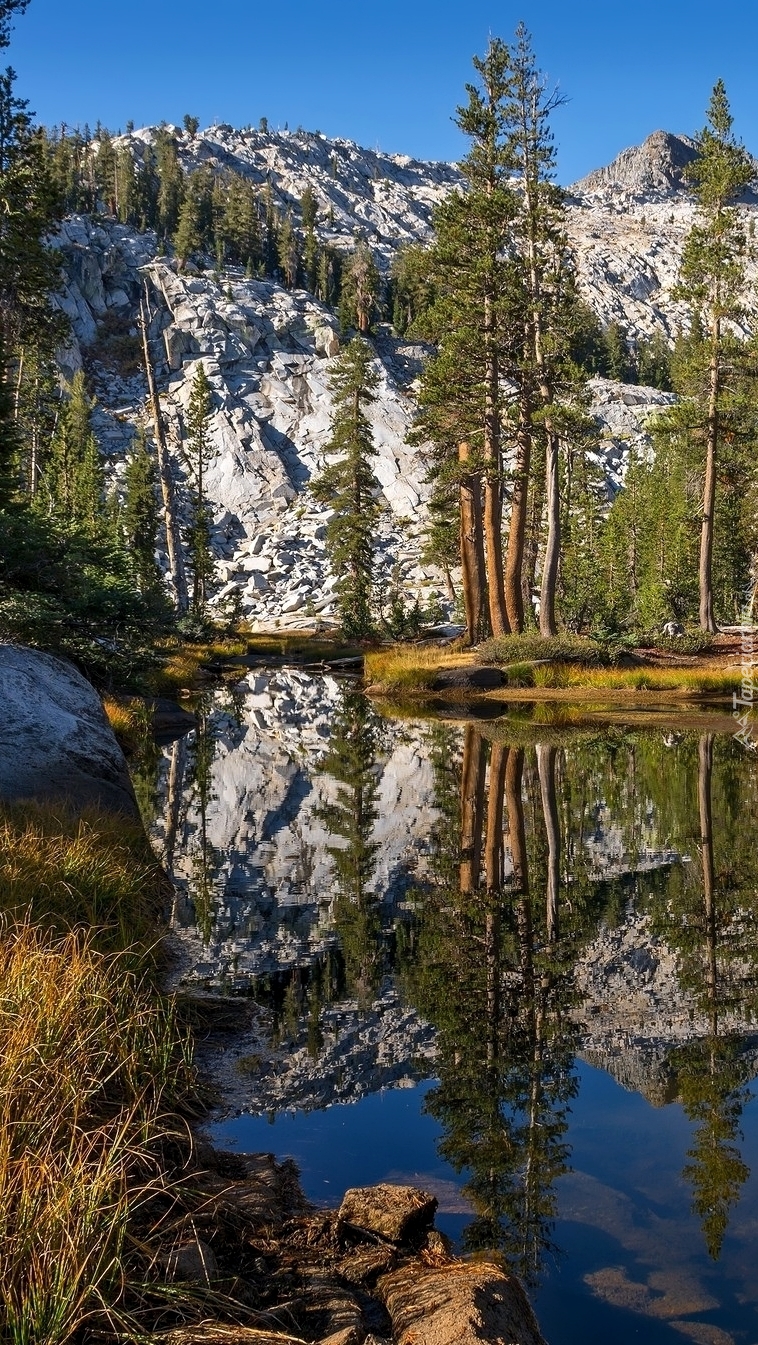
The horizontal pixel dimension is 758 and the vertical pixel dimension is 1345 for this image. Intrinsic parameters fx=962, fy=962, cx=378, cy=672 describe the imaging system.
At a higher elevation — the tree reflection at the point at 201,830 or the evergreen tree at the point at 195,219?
the evergreen tree at the point at 195,219

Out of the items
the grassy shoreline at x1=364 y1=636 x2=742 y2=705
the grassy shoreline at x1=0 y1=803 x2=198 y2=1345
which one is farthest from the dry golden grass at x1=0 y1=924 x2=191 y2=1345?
the grassy shoreline at x1=364 y1=636 x2=742 y2=705

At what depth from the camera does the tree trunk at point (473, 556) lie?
102 ft

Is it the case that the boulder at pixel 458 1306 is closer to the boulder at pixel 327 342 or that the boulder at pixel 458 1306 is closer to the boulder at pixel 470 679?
the boulder at pixel 470 679

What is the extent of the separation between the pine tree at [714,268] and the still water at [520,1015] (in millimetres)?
21124

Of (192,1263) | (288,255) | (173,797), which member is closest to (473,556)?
(173,797)

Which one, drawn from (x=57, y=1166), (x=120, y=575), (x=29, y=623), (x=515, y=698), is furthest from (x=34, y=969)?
(x=515, y=698)

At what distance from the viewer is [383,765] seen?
15078mm

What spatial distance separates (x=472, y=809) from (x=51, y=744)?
5003mm

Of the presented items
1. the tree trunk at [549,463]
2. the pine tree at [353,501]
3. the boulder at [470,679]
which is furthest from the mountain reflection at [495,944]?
the pine tree at [353,501]

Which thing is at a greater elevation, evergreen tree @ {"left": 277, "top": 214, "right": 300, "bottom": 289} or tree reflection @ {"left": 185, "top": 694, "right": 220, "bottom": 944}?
evergreen tree @ {"left": 277, "top": 214, "right": 300, "bottom": 289}

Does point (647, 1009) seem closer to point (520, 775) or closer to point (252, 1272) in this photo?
point (252, 1272)

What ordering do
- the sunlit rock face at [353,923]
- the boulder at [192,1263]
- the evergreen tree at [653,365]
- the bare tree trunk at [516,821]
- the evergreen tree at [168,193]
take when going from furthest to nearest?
the evergreen tree at [653,365] → the evergreen tree at [168,193] → the bare tree trunk at [516,821] → the sunlit rock face at [353,923] → the boulder at [192,1263]

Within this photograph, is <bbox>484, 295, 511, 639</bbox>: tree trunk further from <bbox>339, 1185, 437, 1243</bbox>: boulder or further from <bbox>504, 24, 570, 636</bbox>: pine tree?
<bbox>339, 1185, 437, 1243</bbox>: boulder

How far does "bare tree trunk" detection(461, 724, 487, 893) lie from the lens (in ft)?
28.7
